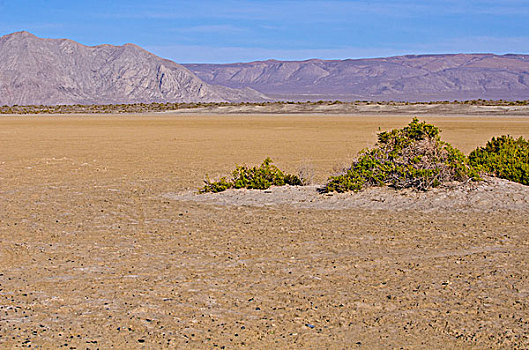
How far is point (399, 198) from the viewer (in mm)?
12195

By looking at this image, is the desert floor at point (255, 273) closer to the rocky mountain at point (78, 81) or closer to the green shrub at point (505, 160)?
the green shrub at point (505, 160)

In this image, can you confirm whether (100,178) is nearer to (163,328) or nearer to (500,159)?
(500,159)

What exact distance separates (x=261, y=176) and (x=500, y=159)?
494 centimetres

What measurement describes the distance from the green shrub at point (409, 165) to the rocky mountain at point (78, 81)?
161 m

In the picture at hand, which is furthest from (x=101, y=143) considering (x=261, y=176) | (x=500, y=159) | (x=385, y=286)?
(x=385, y=286)

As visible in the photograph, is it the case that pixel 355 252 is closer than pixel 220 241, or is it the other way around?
pixel 355 252

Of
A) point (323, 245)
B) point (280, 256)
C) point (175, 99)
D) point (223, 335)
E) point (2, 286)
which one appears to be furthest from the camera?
point (175, 99)

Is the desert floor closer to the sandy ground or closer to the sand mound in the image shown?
the sand mound

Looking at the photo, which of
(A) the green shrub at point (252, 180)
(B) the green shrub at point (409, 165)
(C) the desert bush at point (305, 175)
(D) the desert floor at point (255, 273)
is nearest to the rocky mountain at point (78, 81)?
(C) the desert bush at point (305, 175)

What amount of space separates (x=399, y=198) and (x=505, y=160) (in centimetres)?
298

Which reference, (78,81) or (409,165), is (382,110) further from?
(78,81)

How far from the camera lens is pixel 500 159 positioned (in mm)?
A: 13688

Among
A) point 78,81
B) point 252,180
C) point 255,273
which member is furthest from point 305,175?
point 78,81

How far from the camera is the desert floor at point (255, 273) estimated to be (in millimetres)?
5578
